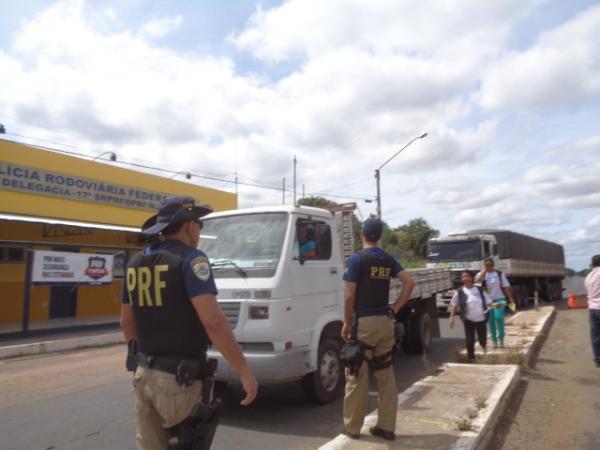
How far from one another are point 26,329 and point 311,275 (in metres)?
9.45

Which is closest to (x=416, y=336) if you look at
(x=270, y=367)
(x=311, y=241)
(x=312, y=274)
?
(x=312, y=274)

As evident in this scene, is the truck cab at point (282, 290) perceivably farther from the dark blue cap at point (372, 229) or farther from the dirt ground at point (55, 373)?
the dirt ground at point (55, 373)

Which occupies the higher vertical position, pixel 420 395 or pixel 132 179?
pixel 132 179

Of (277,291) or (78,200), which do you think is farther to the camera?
(78,200)

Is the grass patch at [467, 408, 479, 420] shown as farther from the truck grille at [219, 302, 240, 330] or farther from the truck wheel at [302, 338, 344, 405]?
the truck grille at [219, 302, 240, 330]

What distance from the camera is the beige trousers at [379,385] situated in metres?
4.16

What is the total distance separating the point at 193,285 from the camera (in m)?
2.36

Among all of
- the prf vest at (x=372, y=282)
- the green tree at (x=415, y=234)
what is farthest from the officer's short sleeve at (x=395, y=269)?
the green tree at (x=415, y=234)

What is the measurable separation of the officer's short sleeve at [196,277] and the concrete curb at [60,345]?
9.81 meters

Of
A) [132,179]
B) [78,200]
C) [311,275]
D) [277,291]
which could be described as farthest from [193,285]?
[132,179]

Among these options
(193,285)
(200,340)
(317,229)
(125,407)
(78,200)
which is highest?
(78,200)

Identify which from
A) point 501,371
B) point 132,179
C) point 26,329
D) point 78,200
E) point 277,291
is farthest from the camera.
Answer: point 132,179

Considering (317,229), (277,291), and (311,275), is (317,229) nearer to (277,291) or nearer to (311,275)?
(311,275)

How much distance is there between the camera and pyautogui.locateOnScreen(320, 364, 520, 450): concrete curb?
4004 millimetres
